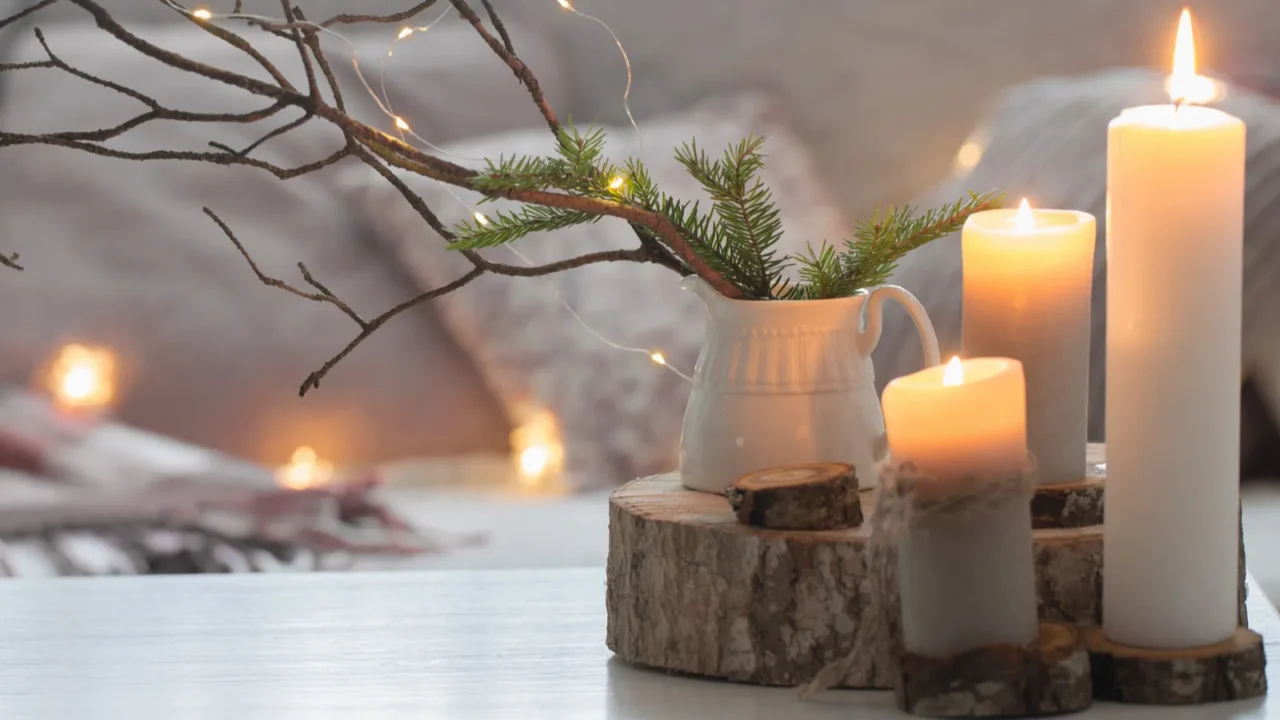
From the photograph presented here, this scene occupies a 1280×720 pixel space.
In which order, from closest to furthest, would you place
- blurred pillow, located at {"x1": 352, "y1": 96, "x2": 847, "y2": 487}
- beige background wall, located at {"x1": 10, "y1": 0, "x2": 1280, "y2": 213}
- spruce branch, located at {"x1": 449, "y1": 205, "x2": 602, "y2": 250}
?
spruce branch, located at {"x1": 449, "y1": 205, "x2": 602, "y2": 250} → blurred pillow, located at {"x1": 352, "y1": 96, "x2": 847, "y2": 487} → beige background wall, located at {"x1": 10, "y1": 0, "x2": 1280, "y2": 213}

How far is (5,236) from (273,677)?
127 centimetres

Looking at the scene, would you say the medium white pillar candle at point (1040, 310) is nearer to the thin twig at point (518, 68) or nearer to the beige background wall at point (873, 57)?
the thin twig at point (518, 68)

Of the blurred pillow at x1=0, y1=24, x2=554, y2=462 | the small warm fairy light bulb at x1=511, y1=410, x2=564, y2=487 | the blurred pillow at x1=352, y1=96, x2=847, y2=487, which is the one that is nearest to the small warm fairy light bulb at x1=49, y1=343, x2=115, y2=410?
the blurred pillow at x1=0, y1=24, x2=554, y2=462

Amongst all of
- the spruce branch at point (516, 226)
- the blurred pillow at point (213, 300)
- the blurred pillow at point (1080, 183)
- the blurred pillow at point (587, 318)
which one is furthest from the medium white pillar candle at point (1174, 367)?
the blurred pillow at point (213, 300)

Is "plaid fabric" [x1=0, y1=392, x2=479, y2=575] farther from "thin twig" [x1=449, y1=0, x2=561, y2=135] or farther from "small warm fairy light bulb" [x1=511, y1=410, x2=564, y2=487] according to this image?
"thin twig" [x1=449, y1=0, x2=561, y2=135]

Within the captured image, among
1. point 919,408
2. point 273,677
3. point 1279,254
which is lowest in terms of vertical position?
point 273,677

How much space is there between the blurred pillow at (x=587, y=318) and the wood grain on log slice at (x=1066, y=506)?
38.2 inches

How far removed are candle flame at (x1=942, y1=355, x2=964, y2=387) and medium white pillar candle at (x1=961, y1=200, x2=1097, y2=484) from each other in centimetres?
8

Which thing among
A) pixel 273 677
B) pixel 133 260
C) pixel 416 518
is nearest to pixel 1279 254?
pixel 416 518

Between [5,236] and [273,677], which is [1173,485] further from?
[5,236]

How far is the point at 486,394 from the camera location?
1.82 metres

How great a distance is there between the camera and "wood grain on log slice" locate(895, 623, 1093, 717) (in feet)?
1.84

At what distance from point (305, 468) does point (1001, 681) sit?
4.22 feet

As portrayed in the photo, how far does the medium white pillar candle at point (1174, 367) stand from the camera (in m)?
0.56
